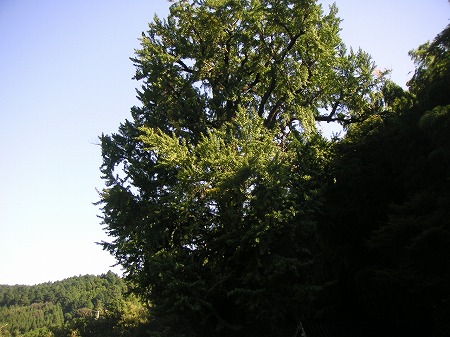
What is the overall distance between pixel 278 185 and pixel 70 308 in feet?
479

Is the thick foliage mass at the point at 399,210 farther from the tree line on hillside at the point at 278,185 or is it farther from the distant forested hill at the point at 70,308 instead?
the distant forested hill at the point at 70,308

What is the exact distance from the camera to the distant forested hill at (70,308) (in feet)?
97.3

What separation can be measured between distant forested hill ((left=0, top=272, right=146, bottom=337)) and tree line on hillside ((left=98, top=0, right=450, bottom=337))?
61.2 feet

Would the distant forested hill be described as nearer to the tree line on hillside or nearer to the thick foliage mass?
the tree line on hillside

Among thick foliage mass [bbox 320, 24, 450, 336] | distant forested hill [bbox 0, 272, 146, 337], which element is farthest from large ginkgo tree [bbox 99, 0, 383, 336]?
distant forested hill [bbox 0, 272, 146, 337]

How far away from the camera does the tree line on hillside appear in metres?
10.5

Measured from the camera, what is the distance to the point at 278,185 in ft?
35.3

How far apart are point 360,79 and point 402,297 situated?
8878 mm

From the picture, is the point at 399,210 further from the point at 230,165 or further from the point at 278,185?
the point at 230,165

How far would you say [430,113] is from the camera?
945 cm

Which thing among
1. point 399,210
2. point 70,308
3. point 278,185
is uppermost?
point 70,308

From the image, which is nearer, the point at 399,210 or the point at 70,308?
the point at 399,210

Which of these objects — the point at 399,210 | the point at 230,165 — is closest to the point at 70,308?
the point at 230,165

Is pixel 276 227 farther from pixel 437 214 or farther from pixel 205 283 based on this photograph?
pixel 437 214
